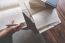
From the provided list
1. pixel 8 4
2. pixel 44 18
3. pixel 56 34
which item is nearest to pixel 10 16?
pixel 8 4

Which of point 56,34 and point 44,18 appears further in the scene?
point 56,34

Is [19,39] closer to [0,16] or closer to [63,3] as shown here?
[0,16]

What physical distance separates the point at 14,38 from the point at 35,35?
13 cm

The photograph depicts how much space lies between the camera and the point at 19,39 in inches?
31.5

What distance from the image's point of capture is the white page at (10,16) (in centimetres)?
70

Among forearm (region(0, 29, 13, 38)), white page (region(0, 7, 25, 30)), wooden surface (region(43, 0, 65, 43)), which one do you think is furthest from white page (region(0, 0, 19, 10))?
wooden surface (region(43, 0, 65, 43))

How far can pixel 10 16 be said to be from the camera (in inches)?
28.1

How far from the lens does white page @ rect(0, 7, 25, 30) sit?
0.70 metres

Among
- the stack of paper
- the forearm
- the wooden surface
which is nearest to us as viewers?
the forearm

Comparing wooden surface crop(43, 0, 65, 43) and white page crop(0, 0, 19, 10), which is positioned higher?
white page crop(0, 0, 19, 10)

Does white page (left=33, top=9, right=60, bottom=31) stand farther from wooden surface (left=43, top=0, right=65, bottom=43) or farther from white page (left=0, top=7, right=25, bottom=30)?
wooden surface (left=43, top=0, right=65, bottom=43)

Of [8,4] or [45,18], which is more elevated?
[8,4]

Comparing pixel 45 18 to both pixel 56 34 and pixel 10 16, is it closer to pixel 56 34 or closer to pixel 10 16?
pixel 10 16

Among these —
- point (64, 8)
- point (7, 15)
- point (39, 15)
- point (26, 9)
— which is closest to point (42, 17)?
point (39, 15)
